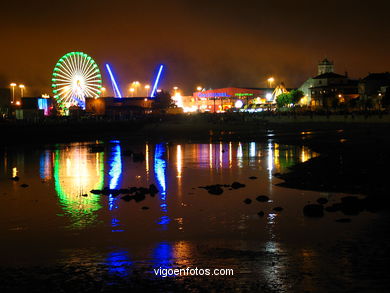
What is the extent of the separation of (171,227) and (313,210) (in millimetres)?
4294

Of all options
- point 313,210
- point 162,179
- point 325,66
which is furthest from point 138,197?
point 325,66

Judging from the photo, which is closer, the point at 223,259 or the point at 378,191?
the point at 223,259

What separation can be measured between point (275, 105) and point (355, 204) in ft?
362

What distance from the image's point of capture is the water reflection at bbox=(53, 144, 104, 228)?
56.5ft

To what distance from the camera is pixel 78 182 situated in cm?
2556

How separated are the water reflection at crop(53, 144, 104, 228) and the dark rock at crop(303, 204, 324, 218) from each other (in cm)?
640

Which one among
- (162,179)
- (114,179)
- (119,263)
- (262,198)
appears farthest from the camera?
(114,179)

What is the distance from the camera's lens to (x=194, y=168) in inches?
1208

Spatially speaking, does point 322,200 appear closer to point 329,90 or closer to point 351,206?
point 351,206

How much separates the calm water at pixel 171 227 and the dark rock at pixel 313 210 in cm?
28

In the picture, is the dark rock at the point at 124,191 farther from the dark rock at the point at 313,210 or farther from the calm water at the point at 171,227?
the dark rock at the point at 313,210

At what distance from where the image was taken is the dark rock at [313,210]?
52.2ft

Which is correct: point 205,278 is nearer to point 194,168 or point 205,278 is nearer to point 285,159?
point 194,168

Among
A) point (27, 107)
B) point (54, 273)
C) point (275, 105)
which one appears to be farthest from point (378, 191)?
point (275, 105)
